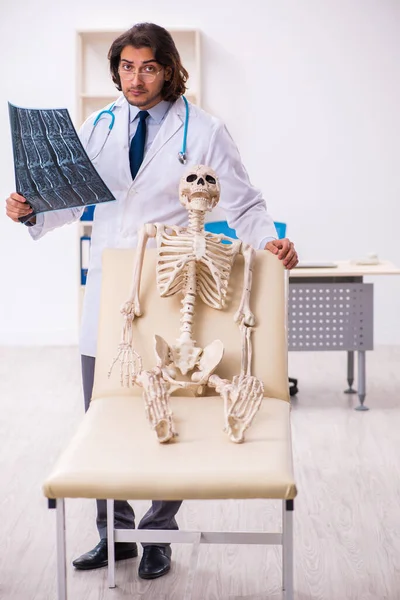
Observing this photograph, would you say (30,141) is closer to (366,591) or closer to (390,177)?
(366,591)

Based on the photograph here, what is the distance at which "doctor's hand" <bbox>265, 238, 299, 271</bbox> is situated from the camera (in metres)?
2.01

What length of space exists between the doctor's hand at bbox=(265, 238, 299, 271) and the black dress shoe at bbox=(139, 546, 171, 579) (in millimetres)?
813

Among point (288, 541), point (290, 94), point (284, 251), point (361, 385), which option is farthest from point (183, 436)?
point (290, 94)

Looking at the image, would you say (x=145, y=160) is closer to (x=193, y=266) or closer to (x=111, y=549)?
(x=193, y=266)

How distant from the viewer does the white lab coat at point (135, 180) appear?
2.08 meters

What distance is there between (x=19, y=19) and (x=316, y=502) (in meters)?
3.73

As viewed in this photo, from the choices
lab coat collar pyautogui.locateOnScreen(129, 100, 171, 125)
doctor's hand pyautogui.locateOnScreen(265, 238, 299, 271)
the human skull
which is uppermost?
lab coat collar pyautogui.locateOnScreen(129, 100, 171, 125)

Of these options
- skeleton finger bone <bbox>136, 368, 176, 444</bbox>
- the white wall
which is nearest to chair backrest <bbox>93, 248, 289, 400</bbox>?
skeleton finger bone <bbox>136, 368, 176, 444</bbox>

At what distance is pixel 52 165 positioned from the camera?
6.37 ft

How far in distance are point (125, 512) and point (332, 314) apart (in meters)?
1.93

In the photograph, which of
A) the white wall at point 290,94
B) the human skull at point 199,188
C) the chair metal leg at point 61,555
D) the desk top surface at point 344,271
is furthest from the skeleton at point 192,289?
the white wall at point 290,94

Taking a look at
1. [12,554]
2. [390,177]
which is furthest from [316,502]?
[390,177]

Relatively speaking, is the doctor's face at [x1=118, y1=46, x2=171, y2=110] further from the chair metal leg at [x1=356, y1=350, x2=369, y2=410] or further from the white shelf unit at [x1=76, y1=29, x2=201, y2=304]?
the white shelf unit at [x1=76, y1=29, x2=201, y2=304]

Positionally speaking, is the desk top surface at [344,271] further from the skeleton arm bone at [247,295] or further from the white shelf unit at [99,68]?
the skeleton arm bone at [247,295]
